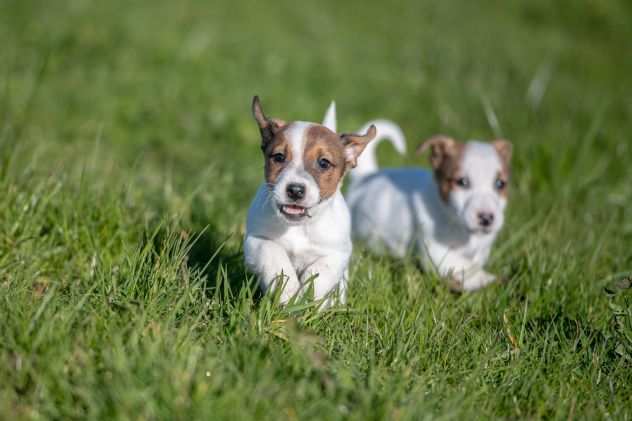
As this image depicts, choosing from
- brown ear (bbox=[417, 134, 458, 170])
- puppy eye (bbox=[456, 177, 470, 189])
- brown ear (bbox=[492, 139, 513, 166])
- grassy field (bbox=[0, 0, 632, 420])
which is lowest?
grassy field (bbox=[0, 0, 632, 420])

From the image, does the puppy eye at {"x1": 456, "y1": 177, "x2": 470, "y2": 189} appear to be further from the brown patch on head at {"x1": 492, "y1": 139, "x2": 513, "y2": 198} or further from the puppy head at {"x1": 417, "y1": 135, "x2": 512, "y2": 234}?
the brown patch on head at {"x1": 492, "y1": 139, "x2": 513, "y2": 198}

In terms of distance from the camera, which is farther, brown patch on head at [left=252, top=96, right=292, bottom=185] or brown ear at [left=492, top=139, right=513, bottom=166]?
brown ear at [left=492, top=139, right=513, bottom=166]

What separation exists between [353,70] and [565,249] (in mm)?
6349

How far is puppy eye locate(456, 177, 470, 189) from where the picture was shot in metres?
5.14

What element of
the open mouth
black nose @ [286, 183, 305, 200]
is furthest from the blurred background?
black nose @ [286, 183, 305, 200]

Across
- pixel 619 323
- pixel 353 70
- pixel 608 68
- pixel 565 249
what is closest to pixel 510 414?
pixel 619 323

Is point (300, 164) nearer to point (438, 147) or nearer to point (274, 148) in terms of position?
point (274, 148)

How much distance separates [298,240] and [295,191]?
1.44ft

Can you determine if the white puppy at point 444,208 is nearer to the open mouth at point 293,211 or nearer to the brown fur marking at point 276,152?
the open mouth at point 293,211

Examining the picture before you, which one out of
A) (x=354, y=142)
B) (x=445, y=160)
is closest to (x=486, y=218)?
(x=445, y=160)

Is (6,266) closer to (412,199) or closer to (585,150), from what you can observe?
(412,199)

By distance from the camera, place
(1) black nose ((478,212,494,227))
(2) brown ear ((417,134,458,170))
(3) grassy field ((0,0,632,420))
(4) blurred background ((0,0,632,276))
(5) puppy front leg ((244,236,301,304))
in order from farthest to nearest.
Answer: (4) blurred background ((0,0,632,276)), (2) brown ear ((417,134,458,170)), (1) black nose ((478,212,494,227)), (5) puppy front leg ((244,236,301,304)), (3) grassy field ((0,0,632,420))

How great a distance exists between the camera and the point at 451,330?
12.4ft

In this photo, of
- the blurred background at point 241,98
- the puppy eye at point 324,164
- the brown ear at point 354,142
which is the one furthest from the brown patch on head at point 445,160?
the puppy eye at point 324,164
